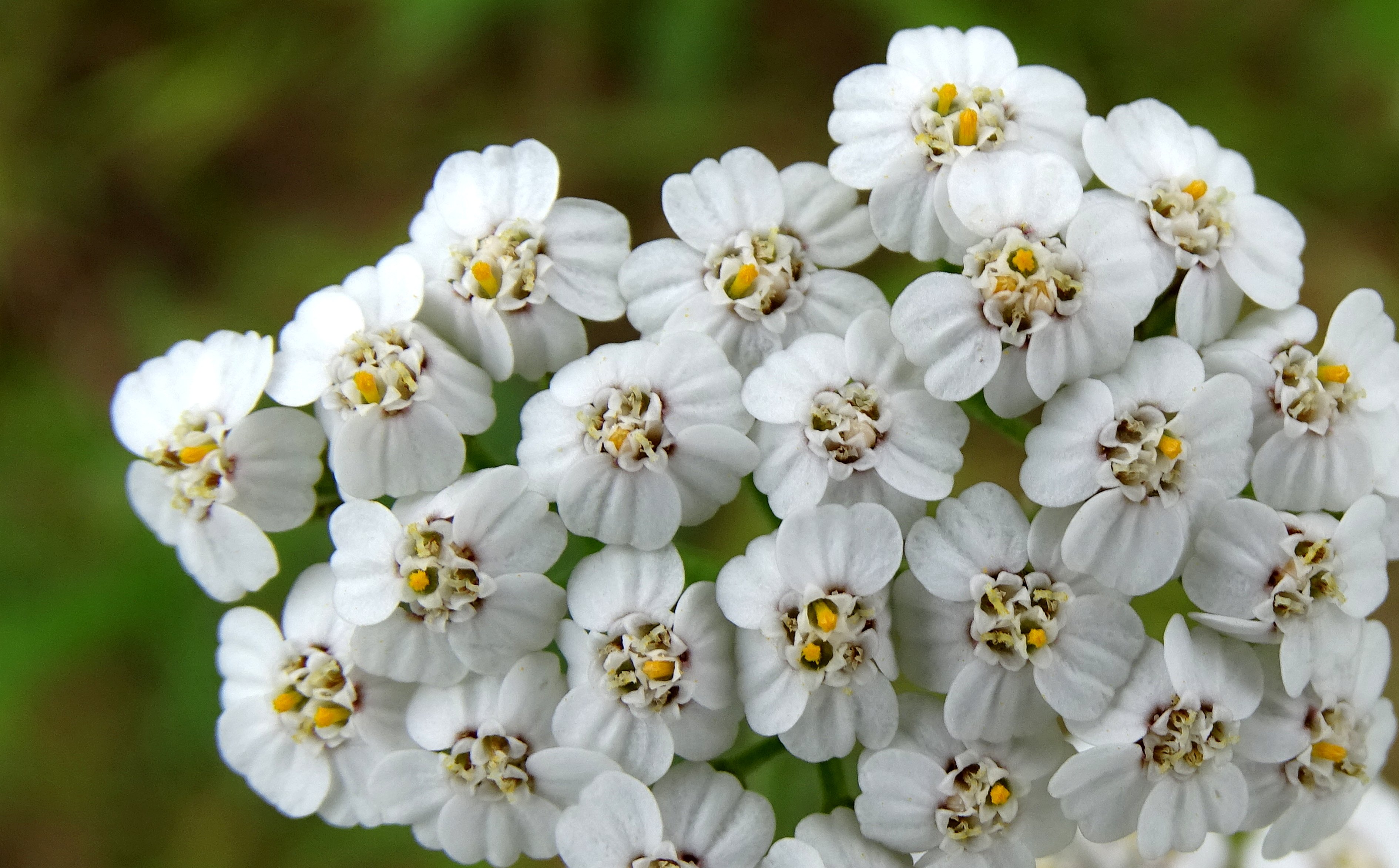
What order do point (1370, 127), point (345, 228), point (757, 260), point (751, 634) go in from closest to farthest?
point (751, 634) → point (757, 260) → point (1370, 127) → point (345, 228)

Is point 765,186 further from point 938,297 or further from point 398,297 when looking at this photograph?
point 398,297

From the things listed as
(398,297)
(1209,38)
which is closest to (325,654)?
(398,297)

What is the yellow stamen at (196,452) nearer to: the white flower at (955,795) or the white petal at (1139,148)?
the white flower at (955,795)

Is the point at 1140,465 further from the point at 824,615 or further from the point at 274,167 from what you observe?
the point at 274,167

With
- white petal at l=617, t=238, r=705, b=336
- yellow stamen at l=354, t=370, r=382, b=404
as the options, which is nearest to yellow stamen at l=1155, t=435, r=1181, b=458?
white petal at l=617, t=238, r=705, b=336

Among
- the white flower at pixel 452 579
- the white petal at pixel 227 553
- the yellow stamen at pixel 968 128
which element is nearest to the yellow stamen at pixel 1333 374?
the yellow stamen at pixel 968 128

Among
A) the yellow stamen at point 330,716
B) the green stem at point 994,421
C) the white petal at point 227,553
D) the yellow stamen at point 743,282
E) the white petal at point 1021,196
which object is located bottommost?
the yellow stamen at point 330,716
